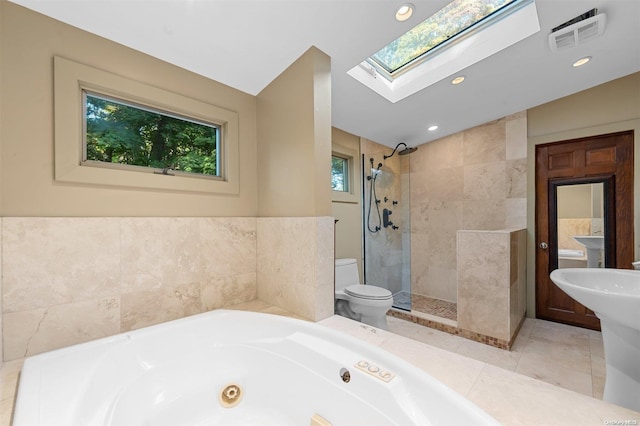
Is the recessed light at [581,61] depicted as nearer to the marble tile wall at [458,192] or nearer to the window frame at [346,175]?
the marble tile wall at [458,192]

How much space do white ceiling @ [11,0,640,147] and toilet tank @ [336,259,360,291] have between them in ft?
5.00

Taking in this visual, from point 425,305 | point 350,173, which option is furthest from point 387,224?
point 425,305

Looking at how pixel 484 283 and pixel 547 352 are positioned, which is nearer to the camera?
pixel 547 352

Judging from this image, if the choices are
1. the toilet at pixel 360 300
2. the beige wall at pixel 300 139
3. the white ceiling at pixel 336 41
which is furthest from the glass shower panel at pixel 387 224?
the beige wall at pixel 300 139

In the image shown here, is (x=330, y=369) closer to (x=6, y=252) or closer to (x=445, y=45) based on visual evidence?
(x=6, y=252)

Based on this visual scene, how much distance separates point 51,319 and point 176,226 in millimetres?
718

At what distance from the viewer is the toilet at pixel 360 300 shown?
2.23 metres

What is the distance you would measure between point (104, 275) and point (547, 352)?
A: 132 inches

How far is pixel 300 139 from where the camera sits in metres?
1.69

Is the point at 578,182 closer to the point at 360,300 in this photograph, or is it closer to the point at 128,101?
the point at 360,300

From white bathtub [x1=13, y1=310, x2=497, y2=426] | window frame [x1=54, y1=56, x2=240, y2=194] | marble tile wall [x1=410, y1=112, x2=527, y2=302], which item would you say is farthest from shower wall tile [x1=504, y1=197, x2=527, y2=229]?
window frame [x1=54, y1=56, x2=240, y2=194]

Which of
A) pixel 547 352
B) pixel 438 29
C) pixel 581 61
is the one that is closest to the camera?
pixel 438 29

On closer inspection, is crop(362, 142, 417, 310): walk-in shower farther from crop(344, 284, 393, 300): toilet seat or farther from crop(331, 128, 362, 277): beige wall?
crop(344, 284, 393, 300): toilet seat

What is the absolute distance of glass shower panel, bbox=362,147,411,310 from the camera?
10.0 feet
